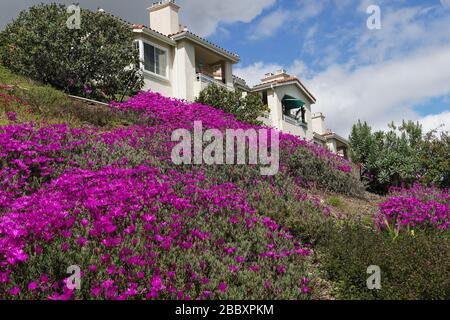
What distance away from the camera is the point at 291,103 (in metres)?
32.5

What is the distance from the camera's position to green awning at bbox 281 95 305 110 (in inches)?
1253

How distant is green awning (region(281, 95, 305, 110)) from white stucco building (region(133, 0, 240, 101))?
6077 millimetres

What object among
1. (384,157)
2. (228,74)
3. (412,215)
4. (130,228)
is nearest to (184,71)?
(228,74)

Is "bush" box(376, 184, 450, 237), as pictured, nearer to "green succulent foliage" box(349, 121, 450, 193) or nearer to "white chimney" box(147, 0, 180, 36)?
"green succulent foliage" box(349, 121, 450, 193)

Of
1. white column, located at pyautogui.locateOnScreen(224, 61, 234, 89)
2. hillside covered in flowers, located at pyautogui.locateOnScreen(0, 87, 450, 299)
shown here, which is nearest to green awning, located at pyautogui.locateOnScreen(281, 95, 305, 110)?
white column, located at pyautogui.locateOnScreen(224, 61, 234, 89)

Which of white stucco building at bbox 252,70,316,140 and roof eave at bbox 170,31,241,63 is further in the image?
white stucco building at bbox 252,70,316,140

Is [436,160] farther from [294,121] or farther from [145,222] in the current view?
[145,222]

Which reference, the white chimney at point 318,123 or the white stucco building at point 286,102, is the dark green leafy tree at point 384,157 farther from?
the white chimney at point 318,123

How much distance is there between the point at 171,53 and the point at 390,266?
20.8m

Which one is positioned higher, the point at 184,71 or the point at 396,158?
the point at 184,71

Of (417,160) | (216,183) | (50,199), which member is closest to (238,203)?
(216,183)

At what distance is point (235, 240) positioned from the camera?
601 cm

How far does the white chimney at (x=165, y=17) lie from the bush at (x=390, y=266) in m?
21.2

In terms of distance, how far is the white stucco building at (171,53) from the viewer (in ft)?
73.2
